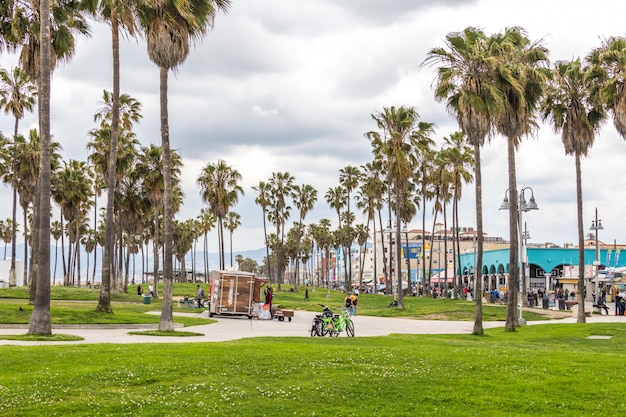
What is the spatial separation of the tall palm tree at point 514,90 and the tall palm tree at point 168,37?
41.9 feet

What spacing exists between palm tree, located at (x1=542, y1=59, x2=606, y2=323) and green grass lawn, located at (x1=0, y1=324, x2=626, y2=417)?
826 inches

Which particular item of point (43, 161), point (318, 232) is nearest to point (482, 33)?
point (43, 161)

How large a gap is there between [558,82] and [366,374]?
86.3 ft

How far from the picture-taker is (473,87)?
27734 millimetres

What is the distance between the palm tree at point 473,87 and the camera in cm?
2759

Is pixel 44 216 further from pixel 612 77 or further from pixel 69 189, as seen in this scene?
pixel 69 189

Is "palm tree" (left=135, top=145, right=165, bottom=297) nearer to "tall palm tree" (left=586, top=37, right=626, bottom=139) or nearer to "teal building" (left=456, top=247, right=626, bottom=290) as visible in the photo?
"tall palm tree" (left=586, top=37, right=626, bottom=139)

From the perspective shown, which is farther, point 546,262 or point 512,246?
point 546,262

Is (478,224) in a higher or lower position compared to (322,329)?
higher

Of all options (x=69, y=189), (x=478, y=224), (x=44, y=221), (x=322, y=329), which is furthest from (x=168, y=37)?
(x=69, y=189)

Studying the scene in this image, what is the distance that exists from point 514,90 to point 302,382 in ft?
69.8

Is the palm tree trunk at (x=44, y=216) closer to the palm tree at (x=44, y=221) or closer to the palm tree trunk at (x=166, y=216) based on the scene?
the palm tree at (x=44, y=221)

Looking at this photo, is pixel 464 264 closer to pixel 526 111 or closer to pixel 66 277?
pixel 66 277

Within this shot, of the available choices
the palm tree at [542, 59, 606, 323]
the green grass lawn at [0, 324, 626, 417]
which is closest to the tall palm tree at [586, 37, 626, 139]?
the palm tree at [542, 59, 606, 323]
